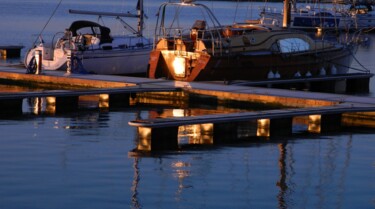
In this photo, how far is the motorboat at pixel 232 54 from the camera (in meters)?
31.8

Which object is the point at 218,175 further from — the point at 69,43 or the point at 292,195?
the point at 69,43

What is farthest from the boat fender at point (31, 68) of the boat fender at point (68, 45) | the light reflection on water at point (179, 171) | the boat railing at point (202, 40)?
the light reflection on water at point (179, 171)

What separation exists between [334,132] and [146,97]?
6910mm

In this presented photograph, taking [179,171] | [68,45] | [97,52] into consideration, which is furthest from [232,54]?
[179,171]

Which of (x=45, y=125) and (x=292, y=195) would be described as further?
(x=45, y=125)

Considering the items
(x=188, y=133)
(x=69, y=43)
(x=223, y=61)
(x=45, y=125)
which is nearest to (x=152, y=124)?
(x=188, y=133)

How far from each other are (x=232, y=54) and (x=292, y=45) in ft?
10.00

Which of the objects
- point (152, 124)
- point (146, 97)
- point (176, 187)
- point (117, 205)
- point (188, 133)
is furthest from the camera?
point (146, 97)

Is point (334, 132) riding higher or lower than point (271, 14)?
lower

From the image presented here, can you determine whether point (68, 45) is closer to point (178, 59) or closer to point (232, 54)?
point (178, 59)

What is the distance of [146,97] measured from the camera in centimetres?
2956

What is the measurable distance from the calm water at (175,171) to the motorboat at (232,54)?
6.80 meters

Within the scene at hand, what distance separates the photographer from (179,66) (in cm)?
3219

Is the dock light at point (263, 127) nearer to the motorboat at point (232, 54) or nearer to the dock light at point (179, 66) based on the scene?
the motorboat at point (232, 54)
